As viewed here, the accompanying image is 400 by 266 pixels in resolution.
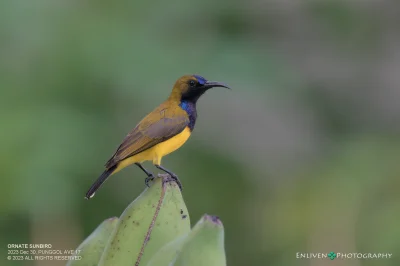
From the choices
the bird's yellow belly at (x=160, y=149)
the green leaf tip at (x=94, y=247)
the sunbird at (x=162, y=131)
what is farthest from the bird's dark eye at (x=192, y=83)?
the green leaf tip at (x=94, y=247)

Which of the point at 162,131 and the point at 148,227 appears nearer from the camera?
the point at 148,227

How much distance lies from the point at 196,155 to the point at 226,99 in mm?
760

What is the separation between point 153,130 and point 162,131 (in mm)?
37

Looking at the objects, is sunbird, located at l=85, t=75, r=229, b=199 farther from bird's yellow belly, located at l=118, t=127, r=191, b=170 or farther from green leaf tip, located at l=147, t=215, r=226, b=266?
green leaf tip, located at l=147, t=215, r=226, b=266

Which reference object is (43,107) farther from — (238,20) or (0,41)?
(238,20)

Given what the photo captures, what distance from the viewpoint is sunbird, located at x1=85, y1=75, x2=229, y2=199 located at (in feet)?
6.76

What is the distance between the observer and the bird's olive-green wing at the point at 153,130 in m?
2.05

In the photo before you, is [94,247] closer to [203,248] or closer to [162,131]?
[203,248]

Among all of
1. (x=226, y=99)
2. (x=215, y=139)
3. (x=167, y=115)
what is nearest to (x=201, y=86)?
(x=167, y=115)

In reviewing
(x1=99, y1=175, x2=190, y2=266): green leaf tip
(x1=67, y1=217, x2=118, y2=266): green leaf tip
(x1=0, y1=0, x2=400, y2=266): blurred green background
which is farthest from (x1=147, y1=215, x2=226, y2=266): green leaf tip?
(x1=0, y1=0, x2=400, y2=266): blurred green background

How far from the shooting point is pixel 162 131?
2227 mm

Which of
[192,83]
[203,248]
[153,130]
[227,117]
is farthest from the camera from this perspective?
[227,117]

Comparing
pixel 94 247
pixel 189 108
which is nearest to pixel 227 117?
pixel 189 108

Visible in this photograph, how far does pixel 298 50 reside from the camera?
5691mm
